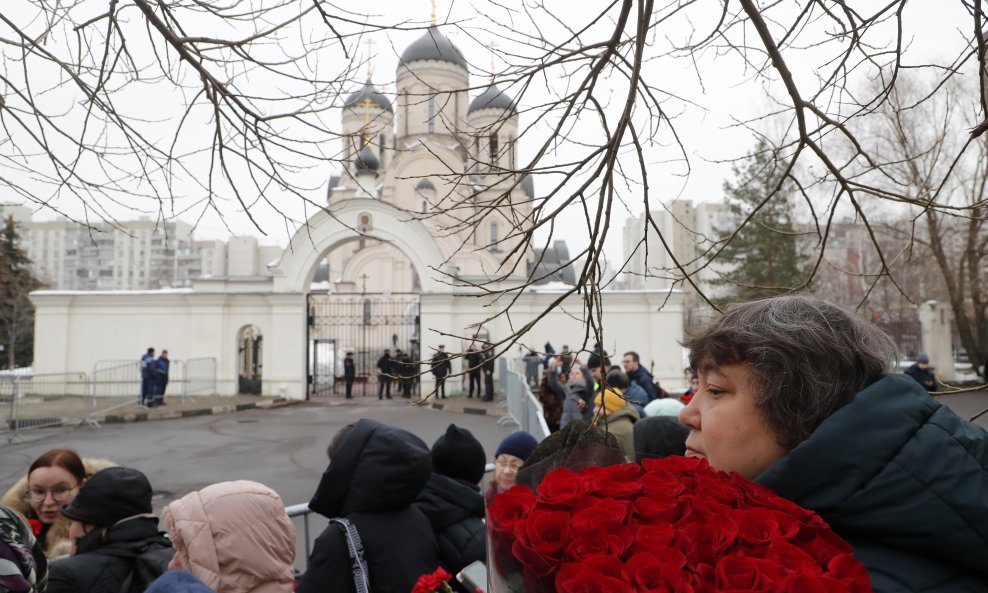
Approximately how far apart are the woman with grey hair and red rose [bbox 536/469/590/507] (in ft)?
1.07

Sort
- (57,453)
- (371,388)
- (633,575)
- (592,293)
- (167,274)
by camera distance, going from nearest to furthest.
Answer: (633,575), (592,293), (57,453), (371,388), (167,274)

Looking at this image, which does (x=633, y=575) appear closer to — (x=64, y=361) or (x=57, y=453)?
(x=57, y=453)

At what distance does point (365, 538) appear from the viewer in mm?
2604

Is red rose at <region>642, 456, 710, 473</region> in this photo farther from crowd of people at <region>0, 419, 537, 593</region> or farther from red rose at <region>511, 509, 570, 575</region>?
crowd of people at <region>0, 419, 537, 593</region>

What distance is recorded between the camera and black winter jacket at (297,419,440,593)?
8.45 feet

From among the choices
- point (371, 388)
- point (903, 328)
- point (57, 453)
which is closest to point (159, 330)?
point (371, 388)

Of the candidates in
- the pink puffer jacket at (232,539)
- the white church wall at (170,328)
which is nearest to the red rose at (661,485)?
the pink puffer jacket at (232,539)

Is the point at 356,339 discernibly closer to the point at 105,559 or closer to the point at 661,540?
the point at 105,559

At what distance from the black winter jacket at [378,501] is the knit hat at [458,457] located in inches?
21.6

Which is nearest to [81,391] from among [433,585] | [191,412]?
[191,412]

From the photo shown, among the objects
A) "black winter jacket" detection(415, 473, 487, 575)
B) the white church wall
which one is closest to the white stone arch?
the white church wall

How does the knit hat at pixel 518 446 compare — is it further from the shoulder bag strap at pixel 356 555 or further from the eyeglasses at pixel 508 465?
the shoulder bag strap at pixel 356 555

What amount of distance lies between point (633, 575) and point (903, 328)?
27.9 metres

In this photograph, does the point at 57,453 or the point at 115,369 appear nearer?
the point at 57,453
